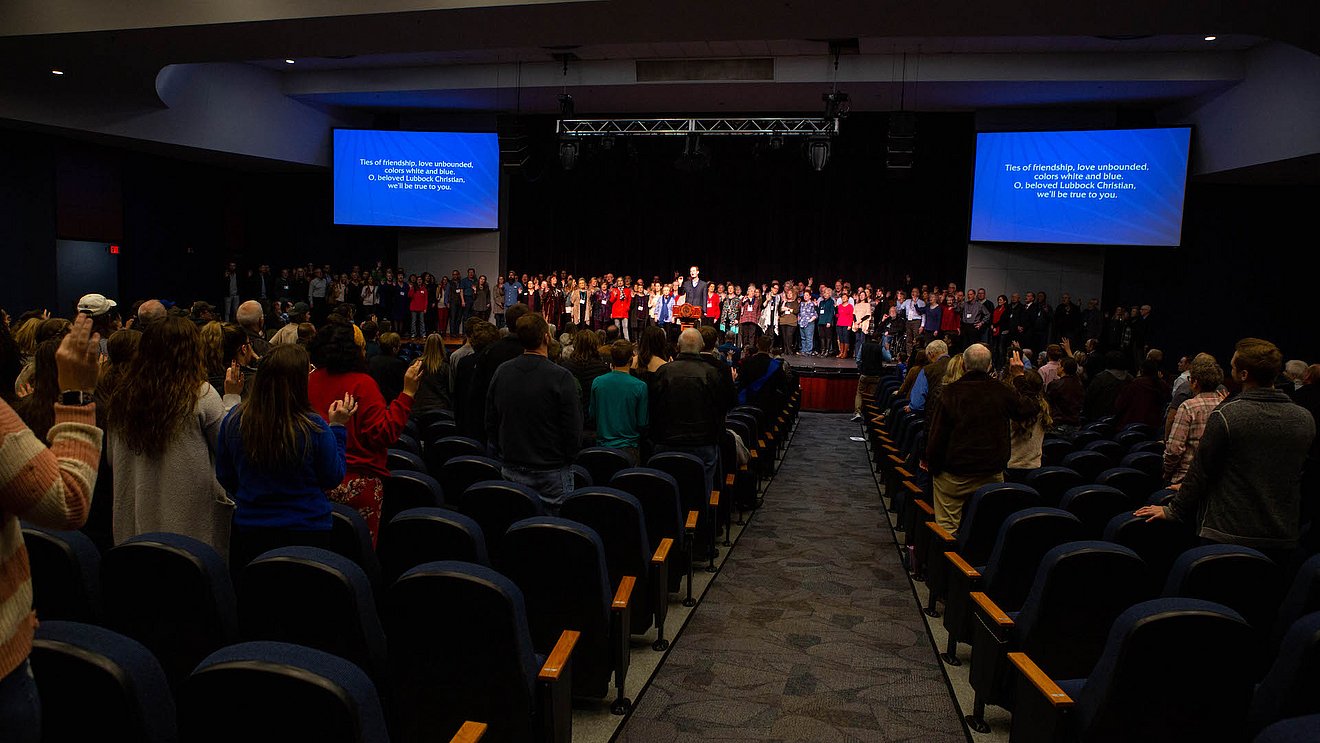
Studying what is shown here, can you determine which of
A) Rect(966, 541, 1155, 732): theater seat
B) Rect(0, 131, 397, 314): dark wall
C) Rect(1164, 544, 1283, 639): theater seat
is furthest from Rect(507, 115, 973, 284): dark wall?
Rect(1164, 544, 1283, 639): theater seat

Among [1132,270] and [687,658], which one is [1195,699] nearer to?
[687,658]

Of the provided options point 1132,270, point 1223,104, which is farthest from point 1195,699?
point 1132,270

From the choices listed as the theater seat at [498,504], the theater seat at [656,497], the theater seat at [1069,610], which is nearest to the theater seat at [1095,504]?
the theater seat at [1069,610]

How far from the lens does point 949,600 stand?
3943mm

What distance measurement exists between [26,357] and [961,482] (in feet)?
17.0

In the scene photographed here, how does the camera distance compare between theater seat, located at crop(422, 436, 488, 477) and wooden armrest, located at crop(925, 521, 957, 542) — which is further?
theater seat, located at crop(422, 436, 488, 477)

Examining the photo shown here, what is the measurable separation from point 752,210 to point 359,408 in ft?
57.4

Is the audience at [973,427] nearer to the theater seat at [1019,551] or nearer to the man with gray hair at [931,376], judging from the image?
the theater seat at [1019,551]

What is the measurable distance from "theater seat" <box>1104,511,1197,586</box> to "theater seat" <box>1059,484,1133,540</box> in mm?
323

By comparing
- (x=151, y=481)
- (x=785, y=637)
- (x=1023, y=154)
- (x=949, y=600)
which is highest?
(x=1023, y=154)

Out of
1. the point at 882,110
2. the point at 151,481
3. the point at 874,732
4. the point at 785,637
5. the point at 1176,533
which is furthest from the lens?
the point at 882,110

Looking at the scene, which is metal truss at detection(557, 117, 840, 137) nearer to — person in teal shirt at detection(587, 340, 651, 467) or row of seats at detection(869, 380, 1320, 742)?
person in teal shirt at detection(587, 340, 651, 467)

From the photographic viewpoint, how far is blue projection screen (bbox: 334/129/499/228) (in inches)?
704

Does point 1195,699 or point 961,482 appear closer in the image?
point 1195,699
